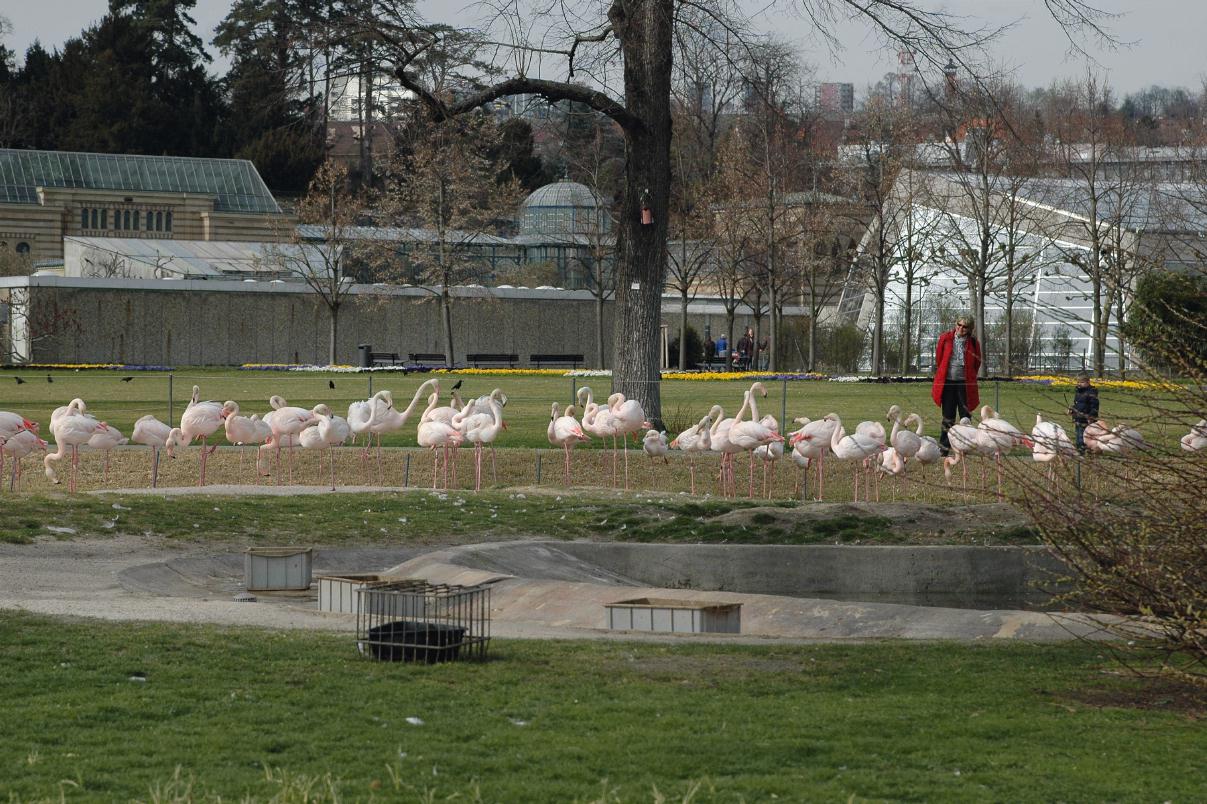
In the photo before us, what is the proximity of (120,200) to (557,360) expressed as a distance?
3345 cm

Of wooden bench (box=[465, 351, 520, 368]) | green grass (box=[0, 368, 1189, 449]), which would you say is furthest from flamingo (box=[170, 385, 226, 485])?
wooden bench (box=[465, 351, 520, 368])

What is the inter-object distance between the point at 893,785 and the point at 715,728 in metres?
1.13

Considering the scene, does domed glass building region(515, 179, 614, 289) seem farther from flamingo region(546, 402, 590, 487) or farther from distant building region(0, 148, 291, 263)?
flamingo region(546, 402, 590, 487)

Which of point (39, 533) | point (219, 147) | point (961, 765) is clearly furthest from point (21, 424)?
point (219, 147)

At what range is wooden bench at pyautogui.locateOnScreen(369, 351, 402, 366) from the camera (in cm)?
5906

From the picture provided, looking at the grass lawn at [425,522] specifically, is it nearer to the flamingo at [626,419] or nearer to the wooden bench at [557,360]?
the flamingo at [626,419]

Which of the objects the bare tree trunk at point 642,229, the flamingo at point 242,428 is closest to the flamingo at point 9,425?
the flamingo at point 242,428

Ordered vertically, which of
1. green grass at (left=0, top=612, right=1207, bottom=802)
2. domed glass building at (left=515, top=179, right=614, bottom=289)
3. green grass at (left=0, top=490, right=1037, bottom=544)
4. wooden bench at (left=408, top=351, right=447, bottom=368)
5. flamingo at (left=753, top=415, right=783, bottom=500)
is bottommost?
green grass at (left=0, top=612, right=1207, bottom=802)

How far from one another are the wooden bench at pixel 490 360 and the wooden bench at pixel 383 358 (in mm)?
2999

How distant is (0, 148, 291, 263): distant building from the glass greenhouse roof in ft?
0.18

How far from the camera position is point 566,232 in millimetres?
62781

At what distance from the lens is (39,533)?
49.0 feet

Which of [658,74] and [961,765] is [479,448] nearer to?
[658,74]

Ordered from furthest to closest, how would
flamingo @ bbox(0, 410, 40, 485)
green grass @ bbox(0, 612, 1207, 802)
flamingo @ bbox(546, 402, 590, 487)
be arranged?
flamingo @ bbox(546, 402, 590, 487) < flamingo @ bbox(0, 410, 40, 485) < green grass @ bbox(0, 612, 1207, 802)
